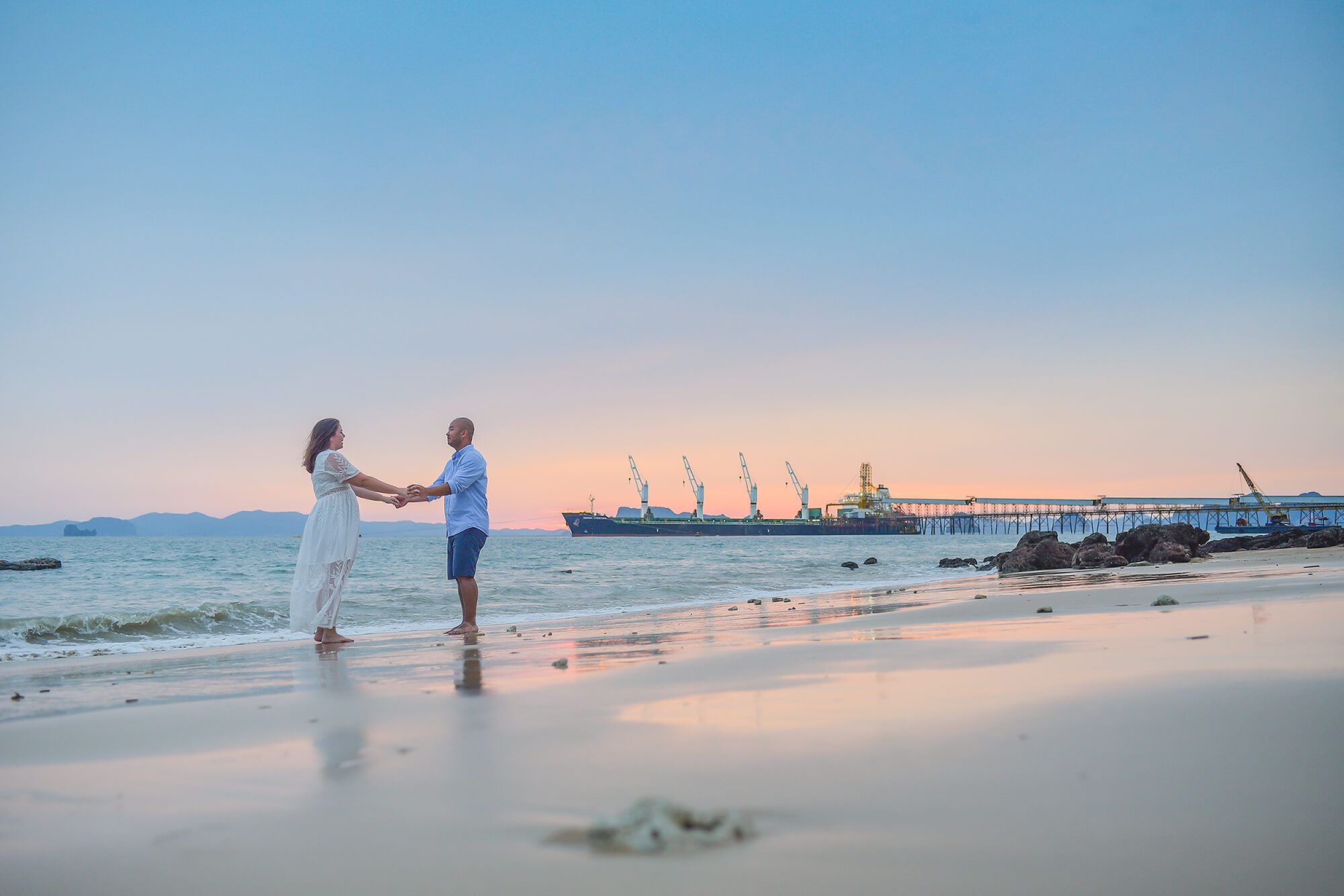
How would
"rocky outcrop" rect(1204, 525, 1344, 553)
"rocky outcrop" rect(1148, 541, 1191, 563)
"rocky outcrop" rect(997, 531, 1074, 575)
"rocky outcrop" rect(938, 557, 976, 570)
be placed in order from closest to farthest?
"rocky outcrop" rect(1148, 541, 1191, 563), "rocky outcrop" rect(997, 531, 1074, 575), "rocky outcrop" rect(1204, 525, 1344, 553), "rocky outcrop" rect(938, 557, 976, 570)

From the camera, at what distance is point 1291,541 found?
22.8 m

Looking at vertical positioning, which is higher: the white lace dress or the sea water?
the white lace dress

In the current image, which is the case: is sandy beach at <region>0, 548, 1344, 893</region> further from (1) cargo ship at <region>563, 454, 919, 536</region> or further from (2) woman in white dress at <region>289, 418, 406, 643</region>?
(1) cargo ship at <region>563, 454, 919, 536</region>

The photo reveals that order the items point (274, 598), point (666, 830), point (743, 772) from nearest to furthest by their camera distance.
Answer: point (666, 830)
point (743, 772)
point (274, 598)

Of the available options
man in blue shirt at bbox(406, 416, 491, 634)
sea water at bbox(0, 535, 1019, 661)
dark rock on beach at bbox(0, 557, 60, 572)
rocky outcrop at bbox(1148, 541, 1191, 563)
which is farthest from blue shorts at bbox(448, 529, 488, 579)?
dark rock on beach at bbox(0, 557, 60, 572)

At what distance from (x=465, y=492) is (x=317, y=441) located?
118 cm

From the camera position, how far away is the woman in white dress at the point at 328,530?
5.60m

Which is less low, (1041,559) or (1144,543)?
(1144,543)

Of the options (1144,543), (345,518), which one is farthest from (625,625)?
(1144,543)

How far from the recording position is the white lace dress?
5.59 m

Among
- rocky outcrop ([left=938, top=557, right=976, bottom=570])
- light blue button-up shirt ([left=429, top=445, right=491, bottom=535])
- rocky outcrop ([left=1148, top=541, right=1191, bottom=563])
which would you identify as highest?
light blue button-up shirt ([left=429, top=445, right=491, bottom=535])

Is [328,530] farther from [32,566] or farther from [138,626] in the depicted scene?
[32,566]

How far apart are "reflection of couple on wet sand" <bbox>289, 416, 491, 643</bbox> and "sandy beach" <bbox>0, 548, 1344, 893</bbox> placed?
2.13 m

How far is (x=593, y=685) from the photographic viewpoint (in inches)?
113
